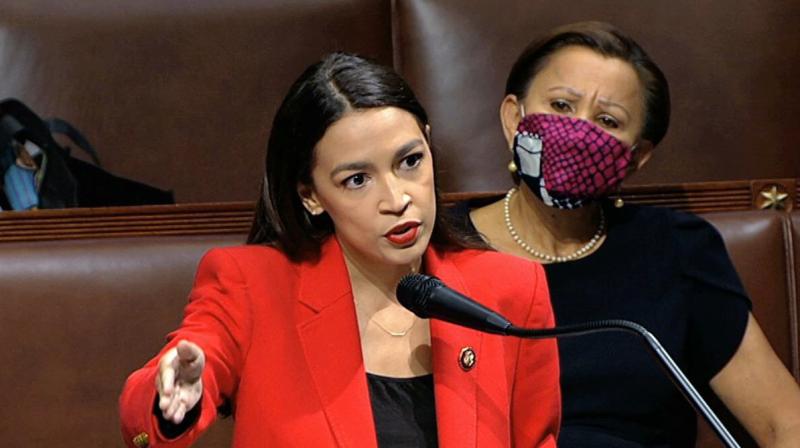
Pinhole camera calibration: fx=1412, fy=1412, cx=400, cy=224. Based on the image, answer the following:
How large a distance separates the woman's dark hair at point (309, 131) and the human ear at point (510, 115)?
0.37 metres

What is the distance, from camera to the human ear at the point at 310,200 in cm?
129

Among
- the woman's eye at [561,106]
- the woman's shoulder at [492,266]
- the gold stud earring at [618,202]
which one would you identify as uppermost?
the woman's shoulder at [492,266]

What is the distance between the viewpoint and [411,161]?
4.04ft

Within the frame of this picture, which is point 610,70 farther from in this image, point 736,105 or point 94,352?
point 94,352

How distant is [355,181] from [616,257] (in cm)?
53

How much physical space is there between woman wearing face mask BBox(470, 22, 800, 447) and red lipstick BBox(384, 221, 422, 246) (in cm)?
43

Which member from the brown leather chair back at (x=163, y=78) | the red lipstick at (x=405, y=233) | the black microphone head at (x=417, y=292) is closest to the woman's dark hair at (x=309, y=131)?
the red lipstick at (x=405, y=233)

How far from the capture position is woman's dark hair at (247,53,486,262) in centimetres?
124

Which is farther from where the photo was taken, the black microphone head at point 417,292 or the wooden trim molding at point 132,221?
the wooden trim molding at point 132,221

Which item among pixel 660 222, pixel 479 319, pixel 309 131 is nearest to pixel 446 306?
pixel 479 319

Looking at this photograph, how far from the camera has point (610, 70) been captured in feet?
5.42

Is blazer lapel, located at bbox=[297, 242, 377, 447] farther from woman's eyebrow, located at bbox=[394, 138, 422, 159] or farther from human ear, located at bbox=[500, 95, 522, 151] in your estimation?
human ear, located at bbox=[500, 95, 522, 151]

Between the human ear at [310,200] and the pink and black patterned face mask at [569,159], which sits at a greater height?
the human ear at [310,200]

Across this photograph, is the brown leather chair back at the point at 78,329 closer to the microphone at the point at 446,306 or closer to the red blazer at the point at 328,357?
the red blazer at the point at 328,357
